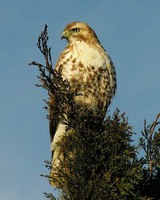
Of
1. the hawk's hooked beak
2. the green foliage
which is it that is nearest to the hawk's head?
the hawk's hooked beak

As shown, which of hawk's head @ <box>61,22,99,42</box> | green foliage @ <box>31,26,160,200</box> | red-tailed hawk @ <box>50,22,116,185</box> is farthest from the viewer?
hawk's head @ <box>61,22,99,42</box>

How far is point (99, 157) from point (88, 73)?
8.59 ft

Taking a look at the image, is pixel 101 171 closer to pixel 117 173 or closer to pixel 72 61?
pixel 117 173

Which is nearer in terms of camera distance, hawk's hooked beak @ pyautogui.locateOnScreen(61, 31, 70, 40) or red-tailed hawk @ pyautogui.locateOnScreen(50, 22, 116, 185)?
red-tailed hawk @ pyautogui.locateOnScreen(50, 22, 116, 185)

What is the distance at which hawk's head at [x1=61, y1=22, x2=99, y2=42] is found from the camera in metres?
9.34

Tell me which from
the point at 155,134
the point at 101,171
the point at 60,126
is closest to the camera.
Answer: the point at 101,171

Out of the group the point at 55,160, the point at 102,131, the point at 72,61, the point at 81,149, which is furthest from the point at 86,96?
the point at 81,149

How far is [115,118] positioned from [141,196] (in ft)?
3.30

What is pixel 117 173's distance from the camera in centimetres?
600

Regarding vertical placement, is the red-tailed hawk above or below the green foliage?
above

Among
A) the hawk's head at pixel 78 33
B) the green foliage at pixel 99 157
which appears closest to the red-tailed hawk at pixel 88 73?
the hawk's head at pixel 78 33

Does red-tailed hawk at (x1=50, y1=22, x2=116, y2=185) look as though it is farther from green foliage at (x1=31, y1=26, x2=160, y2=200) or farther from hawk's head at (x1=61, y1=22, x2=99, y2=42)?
green foliage at (x1=31, y1=26, x2=160, y2=200)

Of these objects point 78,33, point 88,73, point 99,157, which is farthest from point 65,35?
point 99,157

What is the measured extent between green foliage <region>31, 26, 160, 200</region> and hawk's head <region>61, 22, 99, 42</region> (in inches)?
122
